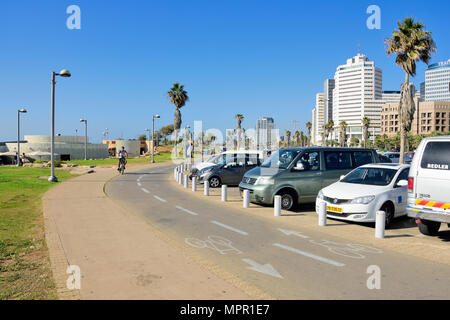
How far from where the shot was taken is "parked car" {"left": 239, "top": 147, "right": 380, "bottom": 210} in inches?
468

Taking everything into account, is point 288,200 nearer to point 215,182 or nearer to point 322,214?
point 322,214

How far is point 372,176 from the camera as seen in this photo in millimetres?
10555

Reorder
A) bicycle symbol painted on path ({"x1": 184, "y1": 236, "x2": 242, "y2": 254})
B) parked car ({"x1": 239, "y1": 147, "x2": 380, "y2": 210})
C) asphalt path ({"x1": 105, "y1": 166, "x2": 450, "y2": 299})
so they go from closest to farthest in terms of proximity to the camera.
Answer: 1. asphalt path ({"x1": 105, "y1": 166, "x2": 450, "y2": 299})
2. bicycle symbol painted on path ({"x1": 184, "y1": 236, "x2": 242, "y2": 254})
3. parked car ({"x1": 239, "y1": 147, "x2": 380, "y2": 210})

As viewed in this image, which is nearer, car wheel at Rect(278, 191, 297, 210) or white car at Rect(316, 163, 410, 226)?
white car at Rect(316, 163, 410, 226)

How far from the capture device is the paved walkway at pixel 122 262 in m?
4.84

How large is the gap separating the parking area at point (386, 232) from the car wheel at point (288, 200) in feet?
1.14

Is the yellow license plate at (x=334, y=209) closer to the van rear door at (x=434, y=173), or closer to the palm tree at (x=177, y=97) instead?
the van rear door at (x=434, y=173)

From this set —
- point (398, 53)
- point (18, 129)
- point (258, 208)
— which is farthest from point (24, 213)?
point (18, 129)

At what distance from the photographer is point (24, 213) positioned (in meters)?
11.0

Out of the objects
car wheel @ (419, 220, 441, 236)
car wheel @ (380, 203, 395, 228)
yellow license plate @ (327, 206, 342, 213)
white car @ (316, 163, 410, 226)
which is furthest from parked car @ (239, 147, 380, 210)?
car wheel @ (419, 220, 441, 236)

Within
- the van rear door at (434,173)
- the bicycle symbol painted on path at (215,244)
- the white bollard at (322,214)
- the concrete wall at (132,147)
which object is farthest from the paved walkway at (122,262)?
the concrete wall at (132,147)

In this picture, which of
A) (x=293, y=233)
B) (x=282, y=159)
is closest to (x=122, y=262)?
(x=293, y=233)

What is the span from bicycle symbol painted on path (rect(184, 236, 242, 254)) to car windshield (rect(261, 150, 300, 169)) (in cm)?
498

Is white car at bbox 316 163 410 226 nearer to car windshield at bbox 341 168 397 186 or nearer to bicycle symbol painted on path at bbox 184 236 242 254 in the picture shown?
car windshield at bbox 341 168 397 186
